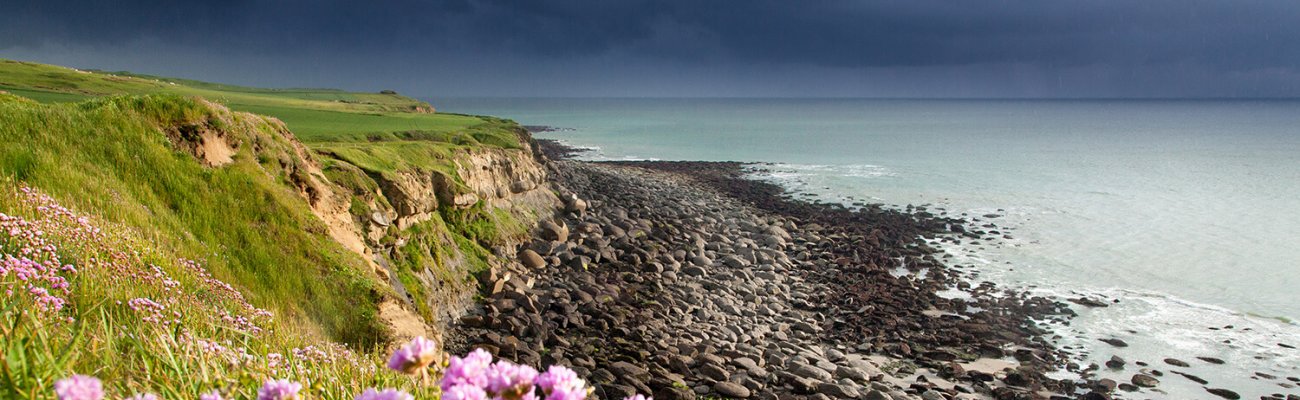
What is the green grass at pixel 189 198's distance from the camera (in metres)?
11.5

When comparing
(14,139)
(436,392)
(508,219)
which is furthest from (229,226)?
(508,219)

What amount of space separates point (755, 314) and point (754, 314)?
0.12 feet

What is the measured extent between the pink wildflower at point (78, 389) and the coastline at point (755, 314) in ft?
41.1

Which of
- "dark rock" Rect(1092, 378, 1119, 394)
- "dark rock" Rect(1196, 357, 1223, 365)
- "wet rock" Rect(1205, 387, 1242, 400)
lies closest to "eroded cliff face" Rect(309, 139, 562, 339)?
"dark rock" Rect(1092, 378, 1119, 394)

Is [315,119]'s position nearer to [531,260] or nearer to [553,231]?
[553,231]

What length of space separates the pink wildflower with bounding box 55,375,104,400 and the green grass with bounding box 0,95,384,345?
32.0ft

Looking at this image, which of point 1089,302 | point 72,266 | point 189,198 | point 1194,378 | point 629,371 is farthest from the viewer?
point 1089,302

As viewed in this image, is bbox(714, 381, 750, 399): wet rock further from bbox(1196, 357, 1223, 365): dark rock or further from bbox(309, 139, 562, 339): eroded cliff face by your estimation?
bbox(1196, 357, 1223, 365): dark rock

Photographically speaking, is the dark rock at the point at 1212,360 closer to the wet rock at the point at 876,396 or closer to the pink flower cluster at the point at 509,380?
the wet rock at the point at 876,396

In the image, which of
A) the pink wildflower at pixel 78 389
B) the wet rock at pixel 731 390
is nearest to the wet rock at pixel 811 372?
the wet rock at pixel 731 390

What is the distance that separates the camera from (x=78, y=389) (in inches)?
90.9

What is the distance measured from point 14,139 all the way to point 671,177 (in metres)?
48.3

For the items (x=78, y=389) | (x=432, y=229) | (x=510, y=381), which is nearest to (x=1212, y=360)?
(x=432, y=229)

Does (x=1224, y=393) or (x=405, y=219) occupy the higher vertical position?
(x=405, y=219)
